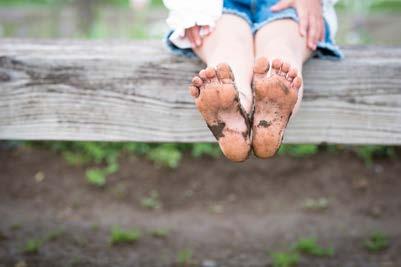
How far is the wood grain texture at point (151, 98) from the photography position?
203 centimetres

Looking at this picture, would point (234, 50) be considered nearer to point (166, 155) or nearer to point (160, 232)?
point (160, 232)

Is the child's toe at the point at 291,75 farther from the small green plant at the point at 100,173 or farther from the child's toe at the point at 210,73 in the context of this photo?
the small green plant at the point at 100,173

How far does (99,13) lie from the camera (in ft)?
19.0

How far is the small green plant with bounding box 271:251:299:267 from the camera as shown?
302 centimetres

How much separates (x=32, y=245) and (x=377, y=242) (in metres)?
1.71

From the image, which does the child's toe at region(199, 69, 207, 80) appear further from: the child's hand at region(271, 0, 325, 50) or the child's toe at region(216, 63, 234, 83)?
the child's hand at region(271, 0, 325, 50)

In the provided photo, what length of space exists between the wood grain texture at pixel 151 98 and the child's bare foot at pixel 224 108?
43 cm

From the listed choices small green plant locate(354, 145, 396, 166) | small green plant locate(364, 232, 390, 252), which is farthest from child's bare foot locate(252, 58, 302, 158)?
small green plant locate(354, 145, 396, 166)

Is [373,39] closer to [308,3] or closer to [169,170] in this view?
[169,170]

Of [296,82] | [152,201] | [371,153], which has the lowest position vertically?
[371,153]

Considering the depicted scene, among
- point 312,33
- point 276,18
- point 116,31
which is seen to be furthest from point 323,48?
point 116,31

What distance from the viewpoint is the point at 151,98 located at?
2.04 m

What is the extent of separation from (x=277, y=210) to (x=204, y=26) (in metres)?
1.82

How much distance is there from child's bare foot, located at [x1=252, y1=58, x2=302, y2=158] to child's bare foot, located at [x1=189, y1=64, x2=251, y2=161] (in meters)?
0.03
